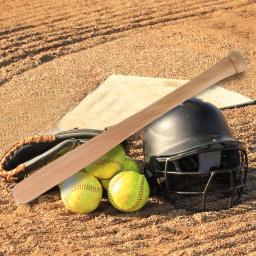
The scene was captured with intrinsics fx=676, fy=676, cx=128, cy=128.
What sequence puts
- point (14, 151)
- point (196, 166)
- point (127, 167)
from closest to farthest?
point (196, 166) < point (127, 167) < point (14, 151)

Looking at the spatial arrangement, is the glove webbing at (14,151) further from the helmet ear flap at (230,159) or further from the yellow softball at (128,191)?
the helmet ear flap at (230,159)

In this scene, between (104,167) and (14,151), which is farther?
(14,151)

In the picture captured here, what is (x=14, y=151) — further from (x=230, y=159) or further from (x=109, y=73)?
(x=109, y=73)

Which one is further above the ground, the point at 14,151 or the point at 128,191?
the point at 14,151

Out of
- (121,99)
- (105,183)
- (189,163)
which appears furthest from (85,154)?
(121,99)

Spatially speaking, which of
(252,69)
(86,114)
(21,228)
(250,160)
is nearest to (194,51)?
(252,69)

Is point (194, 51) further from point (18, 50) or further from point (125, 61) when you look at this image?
point (18, 50)
